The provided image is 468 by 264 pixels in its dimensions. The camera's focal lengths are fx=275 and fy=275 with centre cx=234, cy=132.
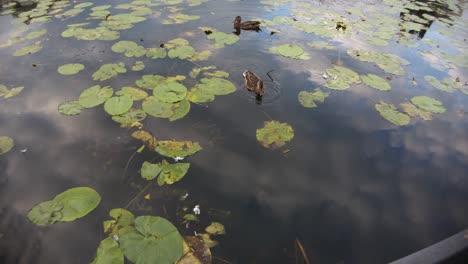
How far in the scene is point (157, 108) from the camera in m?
4.26

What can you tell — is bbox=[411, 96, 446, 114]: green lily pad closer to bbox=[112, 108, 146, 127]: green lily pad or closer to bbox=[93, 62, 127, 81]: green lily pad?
bbox=[112, 108, 146, 127]: green lily pad

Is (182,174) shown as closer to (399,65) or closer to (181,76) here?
(181,76)

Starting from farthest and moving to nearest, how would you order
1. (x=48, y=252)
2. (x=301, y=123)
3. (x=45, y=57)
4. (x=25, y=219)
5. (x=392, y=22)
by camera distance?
(x=392, y=22) → (x=45, y=57) → (x=301, y=123) → (x=25, y=219) → (x=48, y=252)

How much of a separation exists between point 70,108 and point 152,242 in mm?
2792

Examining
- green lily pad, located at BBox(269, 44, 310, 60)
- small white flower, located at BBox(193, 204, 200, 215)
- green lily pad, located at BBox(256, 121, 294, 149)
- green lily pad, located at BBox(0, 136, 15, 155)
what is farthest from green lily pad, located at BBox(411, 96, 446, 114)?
green lily pad, located at BBox(0, 136, 15, 155)

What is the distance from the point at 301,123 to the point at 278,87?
3.35 feet

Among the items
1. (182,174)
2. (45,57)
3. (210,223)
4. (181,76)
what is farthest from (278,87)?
(45,57)

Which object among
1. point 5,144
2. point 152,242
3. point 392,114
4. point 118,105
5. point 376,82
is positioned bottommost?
point 5,144

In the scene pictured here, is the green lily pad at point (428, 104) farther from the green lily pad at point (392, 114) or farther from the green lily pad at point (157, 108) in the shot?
the green lily pad at point (157, 108)

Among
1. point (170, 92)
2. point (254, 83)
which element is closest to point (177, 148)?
point (170, 92)

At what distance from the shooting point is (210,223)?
296 centimetres

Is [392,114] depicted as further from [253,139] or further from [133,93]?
[133,93]

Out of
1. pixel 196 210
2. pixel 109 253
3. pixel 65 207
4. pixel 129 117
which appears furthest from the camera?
pixel 129 117

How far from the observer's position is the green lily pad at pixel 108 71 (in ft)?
16.2
